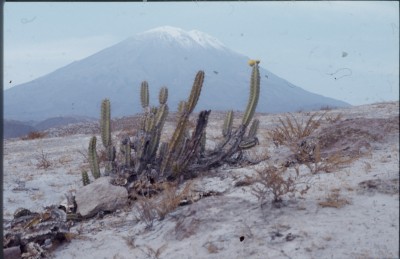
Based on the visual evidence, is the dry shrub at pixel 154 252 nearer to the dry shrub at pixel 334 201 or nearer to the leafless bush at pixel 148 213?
the leafless bush at pixel 148 213

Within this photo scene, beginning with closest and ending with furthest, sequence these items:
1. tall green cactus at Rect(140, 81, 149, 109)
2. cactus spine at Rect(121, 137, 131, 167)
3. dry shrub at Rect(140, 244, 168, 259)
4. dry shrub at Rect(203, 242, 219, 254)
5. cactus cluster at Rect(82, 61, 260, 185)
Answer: dry shrub at Rect(203, 242, 219, 254)
dry shrub at Rect(140, 244, 168, 259)
cactus cluster at Rect(82, 61, 260, 185)
cactus spine at Rect(121, 137, 131, 167)
tall green cactus at Rect(140, 81, 149, 109)

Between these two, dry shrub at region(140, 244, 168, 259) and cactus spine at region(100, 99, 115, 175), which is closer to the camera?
Result: dry shrub at region(140, 244, 168, 259)

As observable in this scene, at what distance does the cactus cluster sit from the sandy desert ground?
0.36 metres

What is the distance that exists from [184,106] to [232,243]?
2607 millimetres

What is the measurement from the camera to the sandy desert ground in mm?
3107

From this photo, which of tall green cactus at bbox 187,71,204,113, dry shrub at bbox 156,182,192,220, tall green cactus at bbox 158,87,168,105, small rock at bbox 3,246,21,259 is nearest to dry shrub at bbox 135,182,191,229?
dry shrub at bbox 156,182,192,220

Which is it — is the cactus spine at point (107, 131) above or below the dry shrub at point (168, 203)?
above

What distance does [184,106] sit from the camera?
5.98m

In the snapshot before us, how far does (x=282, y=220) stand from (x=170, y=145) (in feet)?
8.19

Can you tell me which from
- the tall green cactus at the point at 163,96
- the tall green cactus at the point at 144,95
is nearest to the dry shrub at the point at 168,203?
the tall green cactus at the point at 163,96

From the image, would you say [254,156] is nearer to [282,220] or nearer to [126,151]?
[126,151]

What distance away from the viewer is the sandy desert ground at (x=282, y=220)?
3107 millimetres

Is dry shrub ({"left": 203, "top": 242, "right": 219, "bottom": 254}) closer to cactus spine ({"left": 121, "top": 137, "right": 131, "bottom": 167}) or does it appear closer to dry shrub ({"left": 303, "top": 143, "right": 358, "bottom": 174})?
dry shrub ({"left": 303, "top": 143, "right": 358, "bottom": 174})

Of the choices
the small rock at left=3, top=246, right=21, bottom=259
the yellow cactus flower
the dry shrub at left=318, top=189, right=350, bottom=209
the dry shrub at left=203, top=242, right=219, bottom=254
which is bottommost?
the small rock at left=3, top=246, right=21, bottom=259
